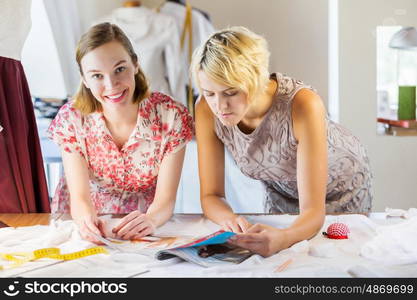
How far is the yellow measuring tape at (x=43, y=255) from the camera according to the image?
120cm

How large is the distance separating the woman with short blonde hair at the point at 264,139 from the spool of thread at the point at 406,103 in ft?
2.68

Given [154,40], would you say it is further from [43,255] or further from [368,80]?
[43,255]

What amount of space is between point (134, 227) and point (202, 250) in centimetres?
22

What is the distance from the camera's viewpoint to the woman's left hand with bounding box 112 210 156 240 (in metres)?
1.34

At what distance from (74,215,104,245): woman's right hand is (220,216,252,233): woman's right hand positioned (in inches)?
10.6

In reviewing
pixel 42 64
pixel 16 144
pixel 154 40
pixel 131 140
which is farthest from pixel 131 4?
pixel 131 140

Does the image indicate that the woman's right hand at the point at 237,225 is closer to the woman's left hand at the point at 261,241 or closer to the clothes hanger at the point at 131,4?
the woman's left hand at the point at 261,241

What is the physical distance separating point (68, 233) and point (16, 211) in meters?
0.48

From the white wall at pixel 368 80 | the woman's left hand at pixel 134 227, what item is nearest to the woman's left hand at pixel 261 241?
the woman's left hand at pixel 134 227

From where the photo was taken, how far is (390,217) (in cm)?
145

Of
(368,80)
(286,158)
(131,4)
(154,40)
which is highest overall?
(131,4)
